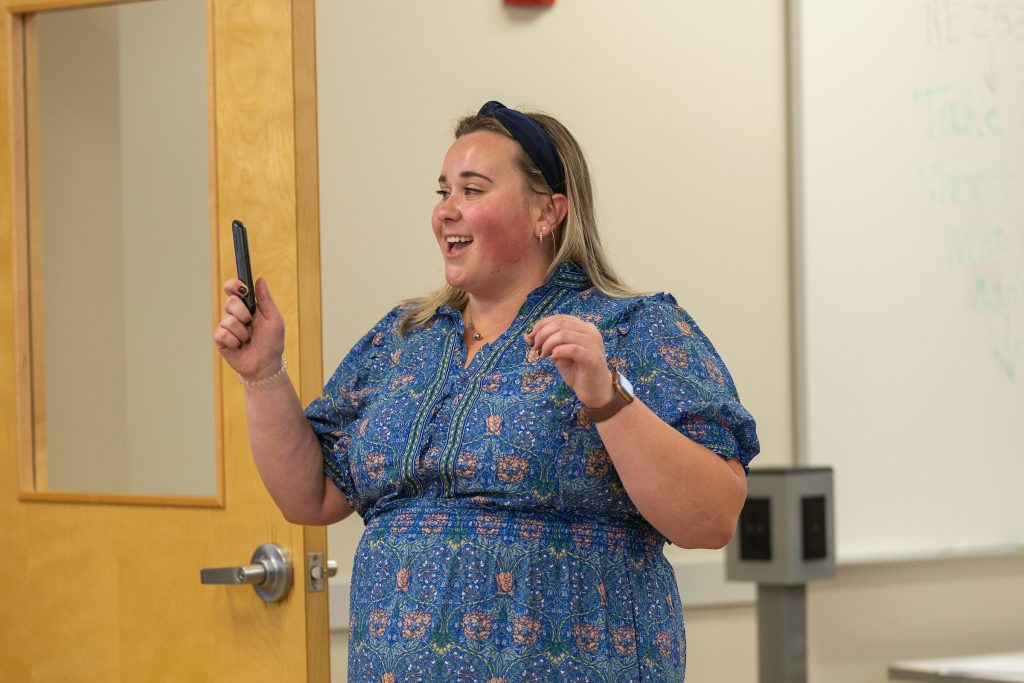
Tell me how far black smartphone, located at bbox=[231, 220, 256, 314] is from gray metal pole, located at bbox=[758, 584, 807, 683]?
1.05 m

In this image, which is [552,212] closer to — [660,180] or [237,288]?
[237,288]

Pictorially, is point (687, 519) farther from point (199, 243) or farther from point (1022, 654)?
point (1022, 654)

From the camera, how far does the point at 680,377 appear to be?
157cm

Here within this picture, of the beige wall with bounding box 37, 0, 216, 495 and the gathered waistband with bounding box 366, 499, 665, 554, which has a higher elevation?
the beige wall with bounding box 37, 0, 216, 495

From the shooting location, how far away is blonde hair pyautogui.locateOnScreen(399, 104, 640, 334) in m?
1.71

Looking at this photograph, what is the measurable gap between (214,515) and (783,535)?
0.94 m

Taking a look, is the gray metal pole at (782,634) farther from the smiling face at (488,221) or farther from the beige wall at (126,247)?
the beige wall at (126,247)

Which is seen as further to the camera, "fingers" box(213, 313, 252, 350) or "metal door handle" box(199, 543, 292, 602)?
"metal door handle" box(199, 543, 292, 602)

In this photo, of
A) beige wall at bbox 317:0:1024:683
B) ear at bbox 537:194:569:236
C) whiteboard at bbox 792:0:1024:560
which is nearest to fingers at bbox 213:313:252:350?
ear at bbox 537:194:569:236

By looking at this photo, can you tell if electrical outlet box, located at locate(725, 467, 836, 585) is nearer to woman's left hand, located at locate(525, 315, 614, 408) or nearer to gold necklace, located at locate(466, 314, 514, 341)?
gold necklace, located at locate(466, 314, 514, 341)

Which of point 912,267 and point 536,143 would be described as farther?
point 912,267

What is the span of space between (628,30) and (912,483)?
124 cm

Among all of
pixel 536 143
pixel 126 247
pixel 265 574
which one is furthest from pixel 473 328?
pixel 126 247

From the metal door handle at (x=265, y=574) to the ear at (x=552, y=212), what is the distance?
65 cm
